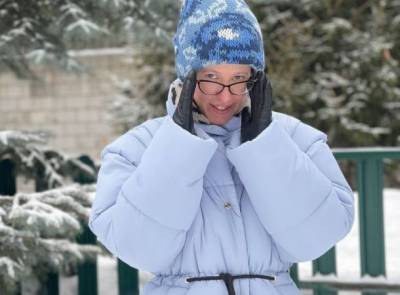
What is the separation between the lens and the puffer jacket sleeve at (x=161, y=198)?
1.39 metres

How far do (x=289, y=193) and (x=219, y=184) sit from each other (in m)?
0.20

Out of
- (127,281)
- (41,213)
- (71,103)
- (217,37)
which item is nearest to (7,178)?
(41,213)

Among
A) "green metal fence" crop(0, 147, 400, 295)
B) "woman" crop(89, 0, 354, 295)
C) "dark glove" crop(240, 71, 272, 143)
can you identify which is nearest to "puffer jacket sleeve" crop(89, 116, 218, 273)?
"woman" crop(89, 0, 354, 295)

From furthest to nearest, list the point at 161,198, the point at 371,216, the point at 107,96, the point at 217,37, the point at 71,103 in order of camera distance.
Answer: the point at 71,103
the point at 107,96
the point at 371,216
the point at 217,37
the point at 161,198

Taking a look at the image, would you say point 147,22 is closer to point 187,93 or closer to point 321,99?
point 187,93

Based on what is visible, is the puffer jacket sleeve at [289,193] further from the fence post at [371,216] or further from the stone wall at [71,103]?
the stone wall at [71,103]

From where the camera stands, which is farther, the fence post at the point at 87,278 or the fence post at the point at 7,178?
the fence post at the point at 87,278

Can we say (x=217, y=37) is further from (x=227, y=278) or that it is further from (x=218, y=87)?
(x=227, y=278)

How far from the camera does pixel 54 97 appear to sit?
1263 cm

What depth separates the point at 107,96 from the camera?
12.3 metres

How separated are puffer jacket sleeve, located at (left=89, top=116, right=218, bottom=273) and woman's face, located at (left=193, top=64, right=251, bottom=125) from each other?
12 centimetres

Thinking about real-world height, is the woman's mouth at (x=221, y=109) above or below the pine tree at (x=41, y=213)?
above

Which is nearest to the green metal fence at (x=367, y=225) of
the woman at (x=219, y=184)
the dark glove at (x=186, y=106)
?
the woman at (x=219, y=184)

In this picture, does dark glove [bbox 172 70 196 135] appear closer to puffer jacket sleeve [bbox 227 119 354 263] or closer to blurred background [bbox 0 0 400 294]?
puffer jacket sleeve [bbox 227 119 354 263]
